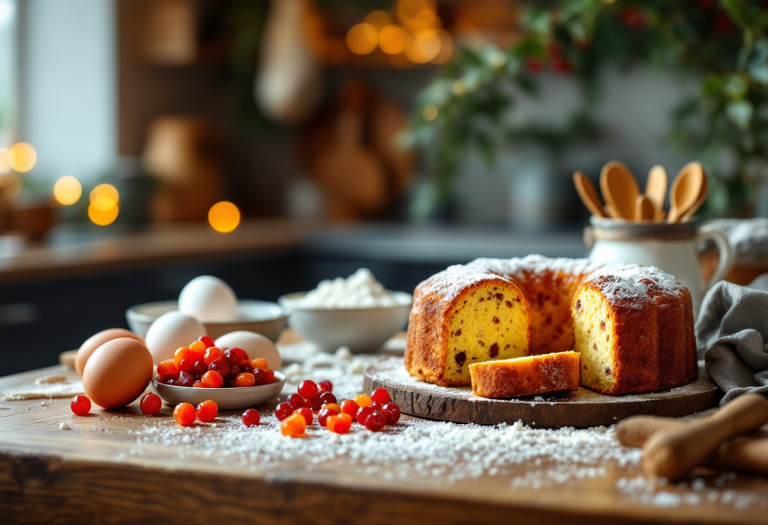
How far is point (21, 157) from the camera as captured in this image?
399 centimetres

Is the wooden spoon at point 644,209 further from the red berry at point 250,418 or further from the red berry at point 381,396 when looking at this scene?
the red berry at point 250,418

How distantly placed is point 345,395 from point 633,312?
43 cm

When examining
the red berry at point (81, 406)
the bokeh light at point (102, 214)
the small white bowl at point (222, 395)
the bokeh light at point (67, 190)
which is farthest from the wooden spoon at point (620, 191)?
the bokeh light at point (67, 190)

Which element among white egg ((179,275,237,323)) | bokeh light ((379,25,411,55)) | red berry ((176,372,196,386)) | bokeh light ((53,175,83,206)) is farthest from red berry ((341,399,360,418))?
bokeh light ((379,25,411,55))

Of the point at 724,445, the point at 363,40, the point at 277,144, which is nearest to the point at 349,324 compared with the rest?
the point at 724,445

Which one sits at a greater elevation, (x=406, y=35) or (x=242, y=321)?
(x=406, y=35)

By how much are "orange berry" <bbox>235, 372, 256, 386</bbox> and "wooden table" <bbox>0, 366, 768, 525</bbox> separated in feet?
0.53

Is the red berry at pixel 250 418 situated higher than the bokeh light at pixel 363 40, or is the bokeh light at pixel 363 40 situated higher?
the bokeh light at pixel 363 40

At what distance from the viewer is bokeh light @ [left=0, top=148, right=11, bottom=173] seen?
3938 mm

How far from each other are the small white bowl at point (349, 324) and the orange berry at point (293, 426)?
51 cm

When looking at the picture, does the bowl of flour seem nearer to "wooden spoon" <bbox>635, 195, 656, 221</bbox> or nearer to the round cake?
the round cake

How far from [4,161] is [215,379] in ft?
10.7

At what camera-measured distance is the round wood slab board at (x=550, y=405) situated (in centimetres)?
106

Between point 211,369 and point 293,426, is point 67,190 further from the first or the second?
point 293,426
